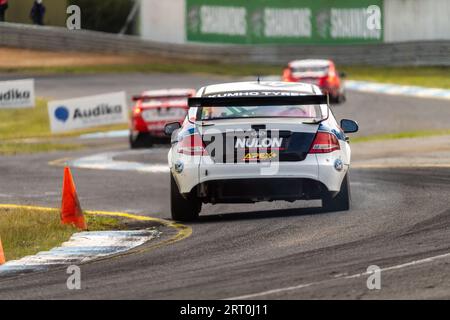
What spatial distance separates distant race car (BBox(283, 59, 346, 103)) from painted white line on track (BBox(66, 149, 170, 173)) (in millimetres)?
12024

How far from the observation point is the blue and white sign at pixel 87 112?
31234mm

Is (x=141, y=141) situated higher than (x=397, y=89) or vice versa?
(x=141, y=141)

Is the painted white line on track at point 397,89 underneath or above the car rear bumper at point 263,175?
underneath

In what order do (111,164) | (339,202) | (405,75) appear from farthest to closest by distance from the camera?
(405,75) → (111,164) → (339,202)

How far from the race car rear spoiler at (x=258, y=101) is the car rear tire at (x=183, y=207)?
88 centimetres

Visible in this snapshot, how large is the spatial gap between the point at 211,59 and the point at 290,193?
3424cm

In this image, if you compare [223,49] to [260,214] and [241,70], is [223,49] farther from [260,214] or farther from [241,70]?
[260,214]

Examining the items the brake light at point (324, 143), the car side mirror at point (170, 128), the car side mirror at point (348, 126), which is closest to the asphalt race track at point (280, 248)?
the brake light at point (324, 143)

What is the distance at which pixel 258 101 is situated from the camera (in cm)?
1407

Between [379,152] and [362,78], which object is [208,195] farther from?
[362,78]

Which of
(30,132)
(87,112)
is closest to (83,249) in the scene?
(87,112)

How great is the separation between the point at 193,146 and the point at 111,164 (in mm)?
10150

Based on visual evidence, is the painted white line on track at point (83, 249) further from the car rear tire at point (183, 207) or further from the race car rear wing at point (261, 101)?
the race car rear wing at point (261, 101)

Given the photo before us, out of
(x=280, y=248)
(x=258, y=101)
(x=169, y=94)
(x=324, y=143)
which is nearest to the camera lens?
(x=280, y=248)
